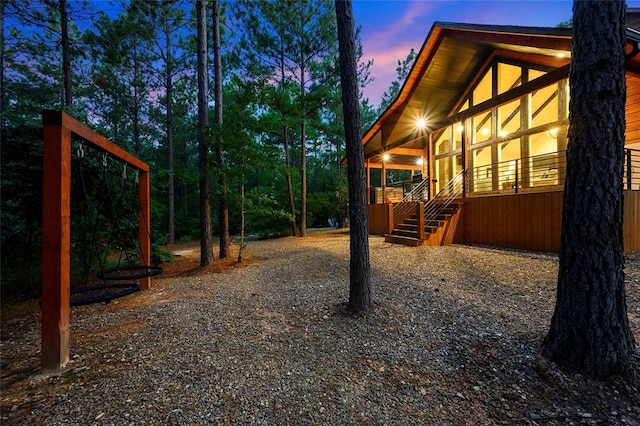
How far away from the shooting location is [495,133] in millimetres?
9391

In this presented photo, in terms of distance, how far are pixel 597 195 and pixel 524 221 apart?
5.48 metres

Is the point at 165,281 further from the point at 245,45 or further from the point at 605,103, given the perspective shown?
the point at 245,45

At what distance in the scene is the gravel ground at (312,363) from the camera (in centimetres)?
166

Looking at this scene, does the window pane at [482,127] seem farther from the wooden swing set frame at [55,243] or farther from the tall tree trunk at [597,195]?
the wooden swing set frame at [55,243]

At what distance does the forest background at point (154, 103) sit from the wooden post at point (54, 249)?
321 millimetres

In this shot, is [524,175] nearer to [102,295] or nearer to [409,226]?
[409,226]

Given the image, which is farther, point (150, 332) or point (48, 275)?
point (150, 332)

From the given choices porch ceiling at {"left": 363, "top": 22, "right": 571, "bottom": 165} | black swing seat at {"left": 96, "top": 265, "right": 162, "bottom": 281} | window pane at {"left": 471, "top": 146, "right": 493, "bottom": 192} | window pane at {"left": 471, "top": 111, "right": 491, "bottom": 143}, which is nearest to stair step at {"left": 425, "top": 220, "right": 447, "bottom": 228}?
window pane at {"left": 471, "top": 146, "right": 493, "bottom": 192}

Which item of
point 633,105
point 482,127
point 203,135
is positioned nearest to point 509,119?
point 482,127

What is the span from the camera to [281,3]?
37.0 ft

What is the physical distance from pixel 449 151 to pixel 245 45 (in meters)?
10.1

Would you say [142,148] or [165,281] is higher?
[142,148]

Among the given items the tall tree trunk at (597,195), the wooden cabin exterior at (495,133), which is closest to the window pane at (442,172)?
the wooden cabin exterior at (495,133)

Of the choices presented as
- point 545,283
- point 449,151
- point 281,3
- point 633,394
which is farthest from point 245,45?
point 633,394
